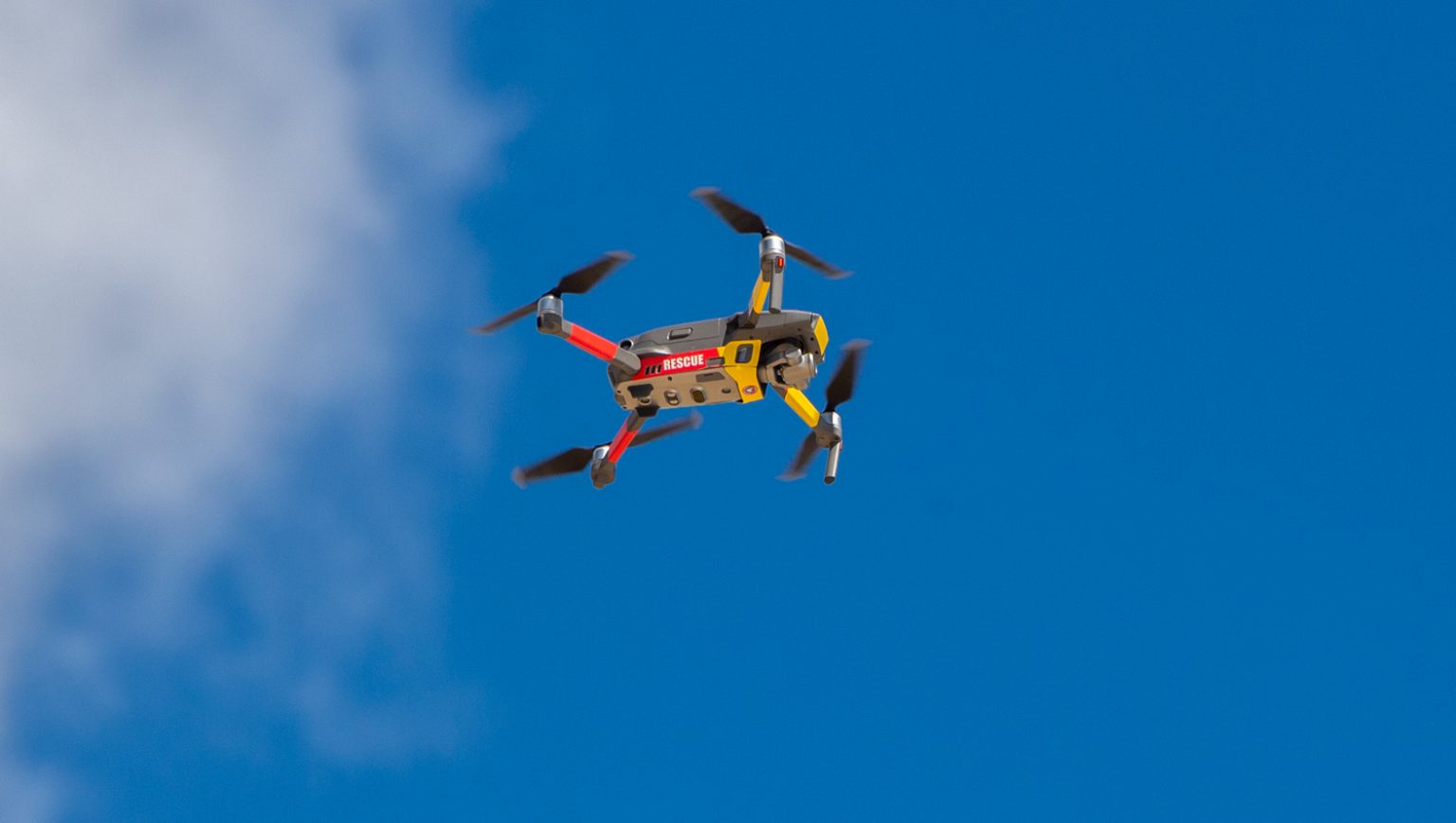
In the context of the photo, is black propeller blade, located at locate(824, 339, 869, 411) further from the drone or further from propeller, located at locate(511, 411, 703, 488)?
propeller, located at locate(511, 411, 703, 488)

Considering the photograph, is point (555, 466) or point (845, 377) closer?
point (845, 377)

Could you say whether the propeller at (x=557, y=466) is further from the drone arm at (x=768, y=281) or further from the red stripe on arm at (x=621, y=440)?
the drone arm at (x=768, y=281)

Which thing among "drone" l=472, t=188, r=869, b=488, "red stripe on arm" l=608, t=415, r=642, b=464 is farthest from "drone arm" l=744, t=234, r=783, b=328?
"red stripe on arm" l=608, t=415, r=642, b=464

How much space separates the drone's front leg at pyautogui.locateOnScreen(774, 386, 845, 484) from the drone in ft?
0.11

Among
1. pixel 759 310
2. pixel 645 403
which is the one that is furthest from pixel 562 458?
pixel 759 310

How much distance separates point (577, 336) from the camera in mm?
67875

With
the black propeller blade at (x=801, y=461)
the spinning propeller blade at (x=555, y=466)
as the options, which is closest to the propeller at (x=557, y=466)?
the spinning propeller blade at (x=555, y=466)

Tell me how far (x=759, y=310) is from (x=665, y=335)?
3.65m

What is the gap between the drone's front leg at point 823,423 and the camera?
67750mm

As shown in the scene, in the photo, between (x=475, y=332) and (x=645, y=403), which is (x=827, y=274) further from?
(x=475, y=332)

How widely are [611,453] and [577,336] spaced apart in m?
5.54

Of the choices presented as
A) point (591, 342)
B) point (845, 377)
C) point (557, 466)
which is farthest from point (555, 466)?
point (845, 377)

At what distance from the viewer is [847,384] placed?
224ft

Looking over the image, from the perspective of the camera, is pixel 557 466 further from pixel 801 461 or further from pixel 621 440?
pixel 801 461
